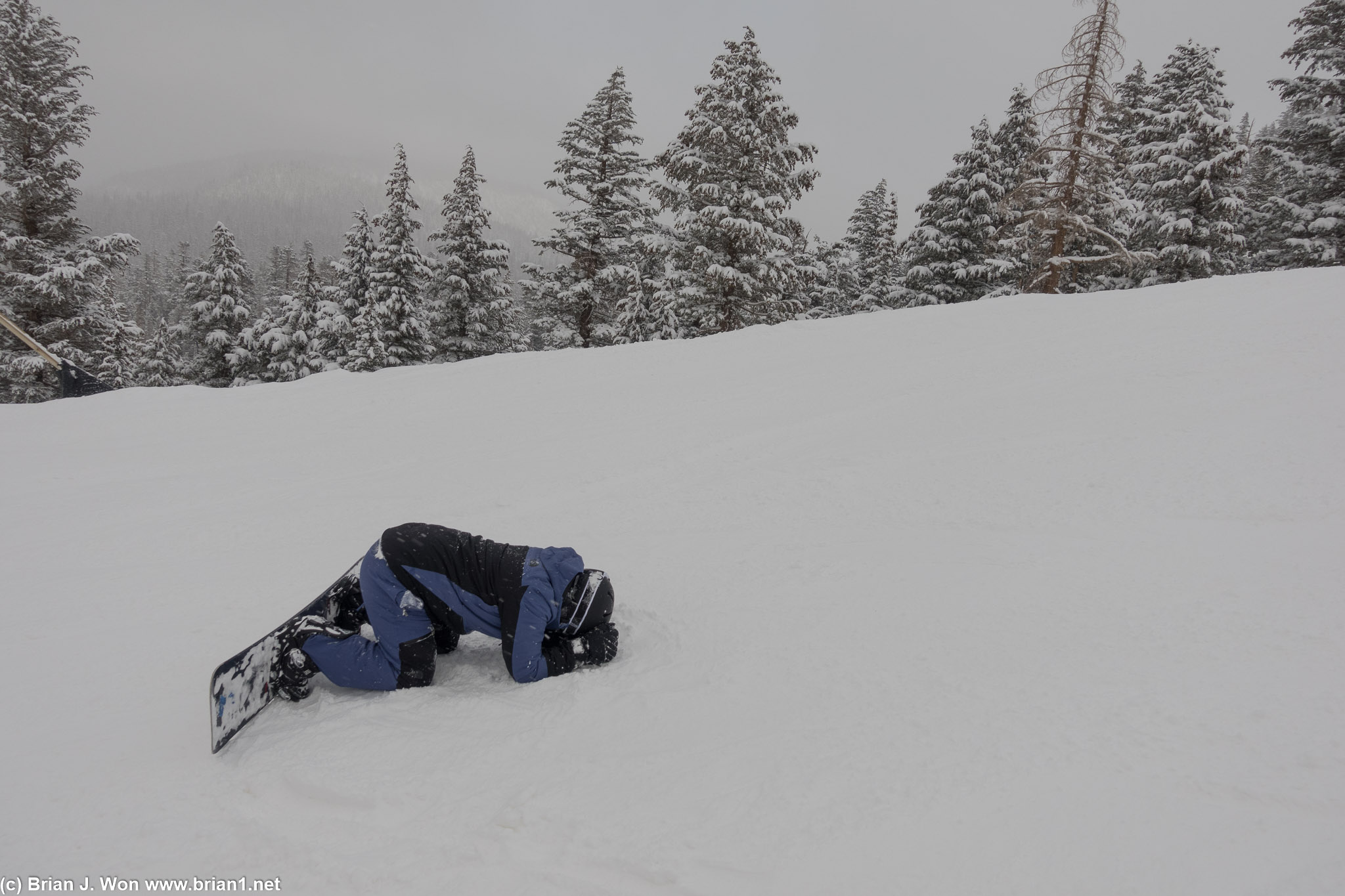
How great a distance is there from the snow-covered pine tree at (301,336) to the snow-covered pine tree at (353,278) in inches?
64.8

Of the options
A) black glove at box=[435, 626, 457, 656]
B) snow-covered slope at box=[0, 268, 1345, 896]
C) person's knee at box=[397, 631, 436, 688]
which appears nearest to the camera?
snow-covered slope at box=[0, 268, 1345, 896]

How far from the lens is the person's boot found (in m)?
3.20

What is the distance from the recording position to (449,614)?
3.43 metres

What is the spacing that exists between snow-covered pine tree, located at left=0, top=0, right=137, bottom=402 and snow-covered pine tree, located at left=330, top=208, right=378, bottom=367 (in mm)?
7448

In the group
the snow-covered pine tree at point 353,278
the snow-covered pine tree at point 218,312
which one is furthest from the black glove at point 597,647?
the snow-covered pine tree at point 218,312

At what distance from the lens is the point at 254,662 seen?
3.10 m

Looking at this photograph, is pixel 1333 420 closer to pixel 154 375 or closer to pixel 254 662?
pixel 254 662

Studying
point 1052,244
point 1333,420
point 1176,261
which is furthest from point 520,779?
point 1176,261

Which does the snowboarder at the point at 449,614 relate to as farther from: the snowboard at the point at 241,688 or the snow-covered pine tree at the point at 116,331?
the snow-covered pine tree at the point at 116,331

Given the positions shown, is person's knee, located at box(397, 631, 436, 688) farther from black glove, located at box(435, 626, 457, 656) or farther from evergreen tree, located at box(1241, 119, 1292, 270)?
evergreen tree, located at box(1241, 119, 1292, 270)

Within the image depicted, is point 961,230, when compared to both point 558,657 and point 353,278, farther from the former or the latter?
point 353,278

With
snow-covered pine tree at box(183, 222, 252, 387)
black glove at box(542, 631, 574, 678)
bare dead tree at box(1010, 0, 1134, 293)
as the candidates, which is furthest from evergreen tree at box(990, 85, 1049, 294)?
snow-covered pine tree at box(183, 222, 252, 387)

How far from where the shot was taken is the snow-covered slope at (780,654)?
7.20 feet

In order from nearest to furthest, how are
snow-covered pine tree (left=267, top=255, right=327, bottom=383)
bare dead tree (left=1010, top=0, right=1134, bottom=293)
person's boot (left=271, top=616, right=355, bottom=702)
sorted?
person's boot (left=271, top=616, right=355, bottom=702)
bare dead tree (left=1010, top=0, right=1134, bottom=293)
snow-covered pine tree (left=267, top=255, right=327, bottom=383)
